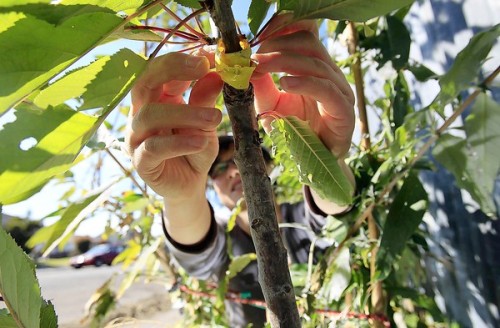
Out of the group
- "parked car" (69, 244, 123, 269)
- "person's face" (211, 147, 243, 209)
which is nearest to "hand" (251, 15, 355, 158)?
"person's face" (211, 147, 243, 209)

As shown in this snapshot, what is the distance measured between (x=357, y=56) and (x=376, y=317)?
46 cm

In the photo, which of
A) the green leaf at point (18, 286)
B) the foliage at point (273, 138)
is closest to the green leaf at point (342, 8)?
the foliage at point (273, 138)

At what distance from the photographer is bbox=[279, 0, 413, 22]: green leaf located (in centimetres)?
34

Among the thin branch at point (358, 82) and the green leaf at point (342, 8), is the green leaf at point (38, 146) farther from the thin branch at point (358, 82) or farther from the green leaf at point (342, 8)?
the thin branch at point (358, 82)

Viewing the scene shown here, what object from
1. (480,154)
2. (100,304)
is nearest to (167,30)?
(480,154)

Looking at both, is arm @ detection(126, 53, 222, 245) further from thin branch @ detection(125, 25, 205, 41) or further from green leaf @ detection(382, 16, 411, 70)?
green leaf @ detection(382, 16, 411, 70)

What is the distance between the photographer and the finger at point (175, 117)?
0.37 meters

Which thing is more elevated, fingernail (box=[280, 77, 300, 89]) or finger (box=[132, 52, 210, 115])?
finger (box=[132, 52, 210, 115])

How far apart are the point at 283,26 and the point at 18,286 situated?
0.93 ft

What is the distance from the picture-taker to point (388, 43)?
750mm

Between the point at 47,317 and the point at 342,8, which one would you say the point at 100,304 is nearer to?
the point at 47,317

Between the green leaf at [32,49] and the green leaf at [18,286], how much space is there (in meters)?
0.10

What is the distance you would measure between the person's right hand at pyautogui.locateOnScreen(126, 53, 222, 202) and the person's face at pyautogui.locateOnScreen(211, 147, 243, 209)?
28.1 inches

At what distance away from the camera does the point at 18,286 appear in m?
0.28
